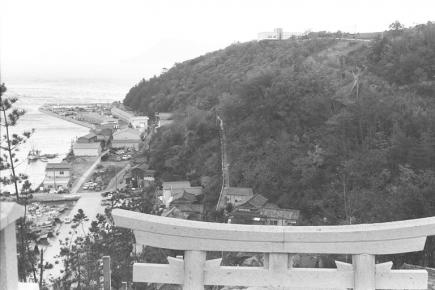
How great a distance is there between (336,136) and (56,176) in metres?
17.4

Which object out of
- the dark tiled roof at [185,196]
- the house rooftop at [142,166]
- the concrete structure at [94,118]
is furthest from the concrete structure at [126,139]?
the dark tiled roof at [185,196]

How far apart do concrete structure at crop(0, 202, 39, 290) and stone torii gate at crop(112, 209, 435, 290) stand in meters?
1.00

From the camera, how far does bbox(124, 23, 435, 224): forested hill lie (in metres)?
13.5

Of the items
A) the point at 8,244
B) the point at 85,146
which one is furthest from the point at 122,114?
the point at 8,244

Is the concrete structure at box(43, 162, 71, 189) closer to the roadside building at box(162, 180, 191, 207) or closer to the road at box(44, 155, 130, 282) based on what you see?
the road at box(44, 155, 130, 282)

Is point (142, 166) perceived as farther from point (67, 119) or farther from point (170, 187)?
point (67, 119)

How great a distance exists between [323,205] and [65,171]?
17.7 metres

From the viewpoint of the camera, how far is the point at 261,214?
48.9ft

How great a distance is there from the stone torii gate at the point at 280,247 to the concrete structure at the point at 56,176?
24.2 metres

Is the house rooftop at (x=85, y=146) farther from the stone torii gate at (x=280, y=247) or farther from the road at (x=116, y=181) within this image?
the stone torii gate at (x=280, y=247)

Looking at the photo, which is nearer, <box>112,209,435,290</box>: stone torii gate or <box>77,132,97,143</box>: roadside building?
<box>112,209,435,290</box>: stone torii gate

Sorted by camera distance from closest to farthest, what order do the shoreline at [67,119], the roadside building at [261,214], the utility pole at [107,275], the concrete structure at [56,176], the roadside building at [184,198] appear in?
the utility pole at [107,275], the roadside building at [261,214], the roadside building at [184,198], the concrete structure at [56,176], the shoreline at [67,119]

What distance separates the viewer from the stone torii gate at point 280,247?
11.9 feet

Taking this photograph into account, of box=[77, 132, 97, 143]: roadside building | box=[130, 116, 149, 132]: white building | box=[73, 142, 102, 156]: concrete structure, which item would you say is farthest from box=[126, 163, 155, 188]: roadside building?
box=[130, 116, 149, 132]: white building
